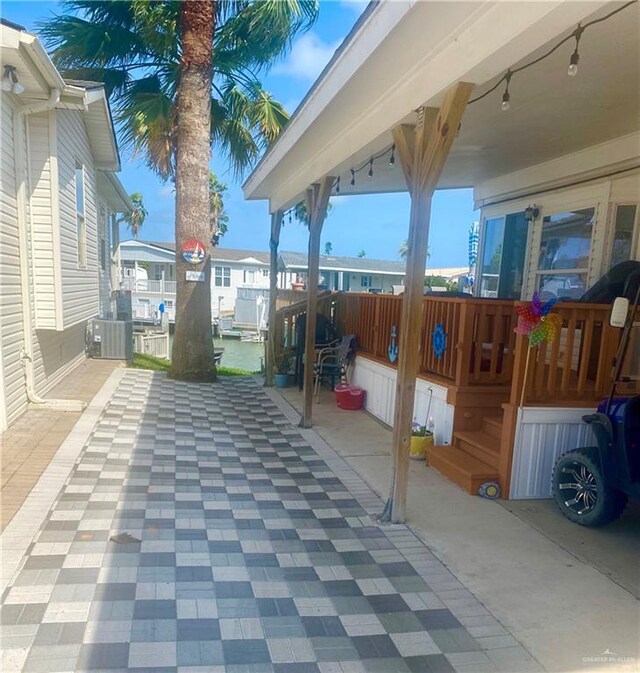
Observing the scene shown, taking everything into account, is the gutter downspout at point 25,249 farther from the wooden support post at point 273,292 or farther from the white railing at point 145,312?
the white railing at point 145,312

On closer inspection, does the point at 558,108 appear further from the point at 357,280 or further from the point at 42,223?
the point at 357,280

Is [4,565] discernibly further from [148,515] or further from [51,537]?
[148,515]

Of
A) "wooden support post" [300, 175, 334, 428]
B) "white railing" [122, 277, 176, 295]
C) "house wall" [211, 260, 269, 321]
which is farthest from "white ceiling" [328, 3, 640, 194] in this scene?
"house wall" [211, 260, 269, 321]

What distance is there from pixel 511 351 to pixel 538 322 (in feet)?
3.76

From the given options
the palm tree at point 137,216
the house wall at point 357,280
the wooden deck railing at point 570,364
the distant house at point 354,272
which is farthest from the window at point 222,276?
the wooden deck railing at point 570,364

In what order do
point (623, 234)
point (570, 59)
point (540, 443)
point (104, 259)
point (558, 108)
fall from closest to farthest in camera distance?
1. point (570, 59)
2. point (540, 443)
3. point (558, 108)
4. point (623, 234)
5. point (104, 259)

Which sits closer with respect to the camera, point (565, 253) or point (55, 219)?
point (55, 219)

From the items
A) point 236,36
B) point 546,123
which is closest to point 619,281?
point 546,123

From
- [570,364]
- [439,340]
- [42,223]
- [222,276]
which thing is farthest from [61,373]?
[222,276]

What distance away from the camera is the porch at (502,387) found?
410cm

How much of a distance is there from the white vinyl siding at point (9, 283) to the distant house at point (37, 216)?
0.03 ft

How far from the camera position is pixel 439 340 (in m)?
5.26

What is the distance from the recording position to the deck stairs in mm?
4184

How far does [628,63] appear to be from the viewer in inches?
137
